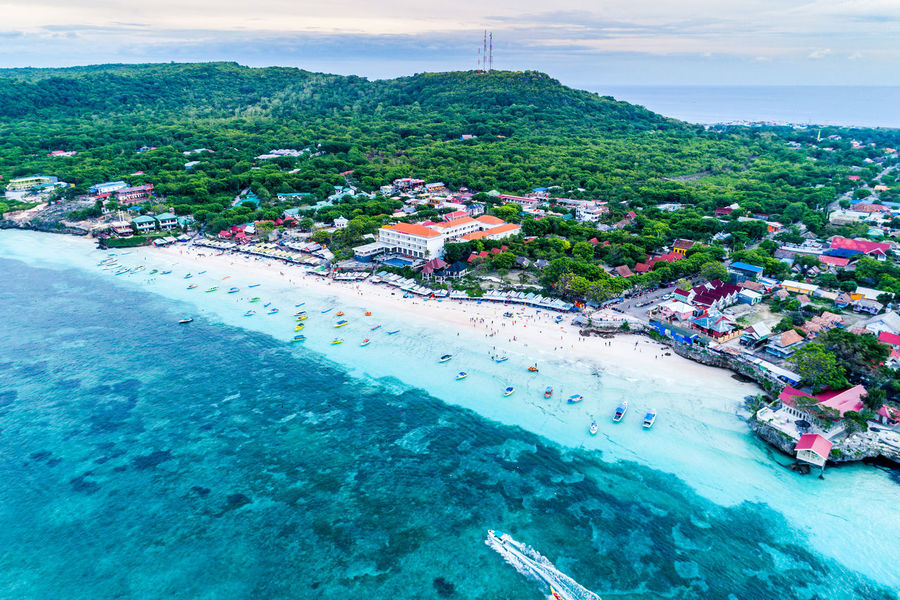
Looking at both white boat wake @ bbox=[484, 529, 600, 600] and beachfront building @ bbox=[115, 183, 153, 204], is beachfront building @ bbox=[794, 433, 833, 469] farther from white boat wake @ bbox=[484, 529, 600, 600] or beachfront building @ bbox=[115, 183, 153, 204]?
beachfront building @ bbox=[115, 183, 153, 204]

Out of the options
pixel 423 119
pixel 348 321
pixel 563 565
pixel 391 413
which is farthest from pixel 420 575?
pixel 423 119

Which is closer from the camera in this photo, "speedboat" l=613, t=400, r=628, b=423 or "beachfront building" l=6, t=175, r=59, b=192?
"speedboat" l=613, t=400, r=628, b=423

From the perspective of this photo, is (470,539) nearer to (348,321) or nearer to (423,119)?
(348,321)

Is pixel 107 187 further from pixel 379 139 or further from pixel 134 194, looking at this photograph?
pixel 379 139

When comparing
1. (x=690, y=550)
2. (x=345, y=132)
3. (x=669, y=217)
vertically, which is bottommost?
(x=690, y=550)

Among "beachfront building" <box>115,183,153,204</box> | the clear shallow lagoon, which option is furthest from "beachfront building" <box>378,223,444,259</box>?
"beachfront building" <box>115,183,153,204</box>

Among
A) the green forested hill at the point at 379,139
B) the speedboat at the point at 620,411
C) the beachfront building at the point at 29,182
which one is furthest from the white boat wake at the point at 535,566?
the beachfront building at the point at 29,182
